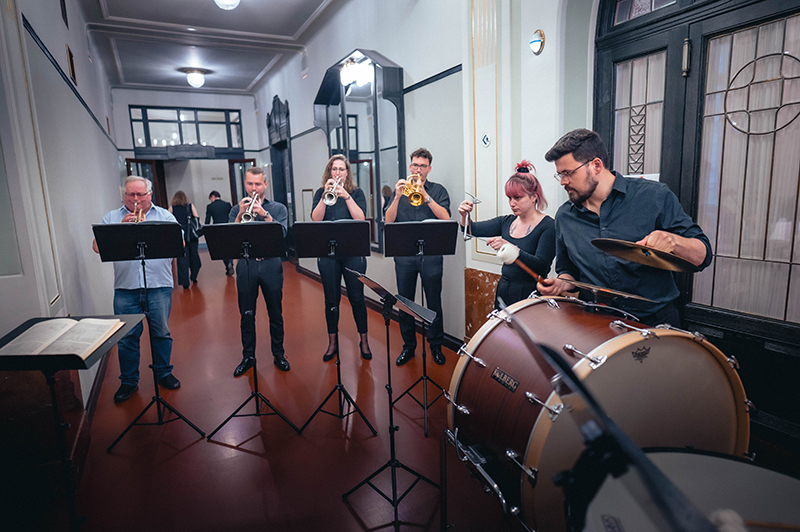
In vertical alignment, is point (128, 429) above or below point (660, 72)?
below

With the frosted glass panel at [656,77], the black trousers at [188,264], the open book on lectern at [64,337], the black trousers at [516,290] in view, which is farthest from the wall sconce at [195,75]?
the frosted glass panel at [656,77]

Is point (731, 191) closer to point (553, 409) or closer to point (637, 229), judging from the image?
point (637, 229)

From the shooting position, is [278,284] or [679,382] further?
[278,284]

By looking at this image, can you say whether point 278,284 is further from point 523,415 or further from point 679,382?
point 679,382

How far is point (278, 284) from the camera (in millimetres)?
3496

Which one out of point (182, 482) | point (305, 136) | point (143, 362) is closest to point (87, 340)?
point (182, 482)

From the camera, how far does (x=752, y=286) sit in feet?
7.50

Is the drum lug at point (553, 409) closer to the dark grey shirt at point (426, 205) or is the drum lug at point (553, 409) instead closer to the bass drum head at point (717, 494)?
the bass drum head at point (717, 494)

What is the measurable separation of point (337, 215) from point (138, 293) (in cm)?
158

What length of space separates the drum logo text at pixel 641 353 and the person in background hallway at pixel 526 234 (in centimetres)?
112

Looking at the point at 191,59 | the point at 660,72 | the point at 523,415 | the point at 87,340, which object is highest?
the point at 191,59

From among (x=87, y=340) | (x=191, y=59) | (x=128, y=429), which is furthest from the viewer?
(x=191, y=59)

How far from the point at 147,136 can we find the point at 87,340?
10579 millimetres

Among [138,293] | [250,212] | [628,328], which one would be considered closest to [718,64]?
[628,328]
